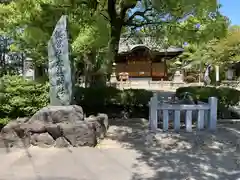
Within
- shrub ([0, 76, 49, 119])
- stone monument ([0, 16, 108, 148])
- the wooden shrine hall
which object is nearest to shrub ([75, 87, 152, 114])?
shrub ([0, 76, 49, 119])

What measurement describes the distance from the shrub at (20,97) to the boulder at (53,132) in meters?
1.96

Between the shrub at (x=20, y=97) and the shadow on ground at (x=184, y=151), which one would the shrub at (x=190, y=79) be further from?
the shrub at (x=20, y=97)

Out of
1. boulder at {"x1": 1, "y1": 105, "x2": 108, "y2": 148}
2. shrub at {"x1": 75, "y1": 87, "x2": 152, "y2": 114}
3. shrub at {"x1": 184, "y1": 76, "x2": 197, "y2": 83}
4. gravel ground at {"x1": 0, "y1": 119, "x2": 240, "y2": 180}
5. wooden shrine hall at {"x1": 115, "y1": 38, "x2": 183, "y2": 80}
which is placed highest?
wooden shrine hall at {"x1": 115, "y1": 38, "x2": 183, "y2": 80}

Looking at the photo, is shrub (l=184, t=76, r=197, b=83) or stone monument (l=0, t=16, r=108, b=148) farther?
shrub (l=184, t=76, r=197, b=83)

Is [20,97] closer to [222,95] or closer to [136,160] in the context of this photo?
[136,160]

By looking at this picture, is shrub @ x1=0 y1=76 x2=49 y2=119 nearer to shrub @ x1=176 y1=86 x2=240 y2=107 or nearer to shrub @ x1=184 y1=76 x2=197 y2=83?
shrub @ x1=176 y1=86 x2=240 y2=107

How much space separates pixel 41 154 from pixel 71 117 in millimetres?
1132

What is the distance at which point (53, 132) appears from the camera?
21.1 feet

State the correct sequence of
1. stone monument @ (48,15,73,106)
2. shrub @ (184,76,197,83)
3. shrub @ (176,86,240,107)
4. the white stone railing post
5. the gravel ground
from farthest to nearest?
shrub @ (184,76,197,83)
shrub @ (176,86,240,107)
the white stone railing post
stone monument @ (48,15,73,106)
the gravel ground

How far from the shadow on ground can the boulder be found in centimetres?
83

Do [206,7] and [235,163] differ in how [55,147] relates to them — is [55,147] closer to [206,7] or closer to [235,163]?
[235,163]

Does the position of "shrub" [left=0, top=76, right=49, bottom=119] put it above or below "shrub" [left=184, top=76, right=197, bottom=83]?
below

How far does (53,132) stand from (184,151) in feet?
8.27

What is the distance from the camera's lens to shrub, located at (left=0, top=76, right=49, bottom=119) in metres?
8.55
